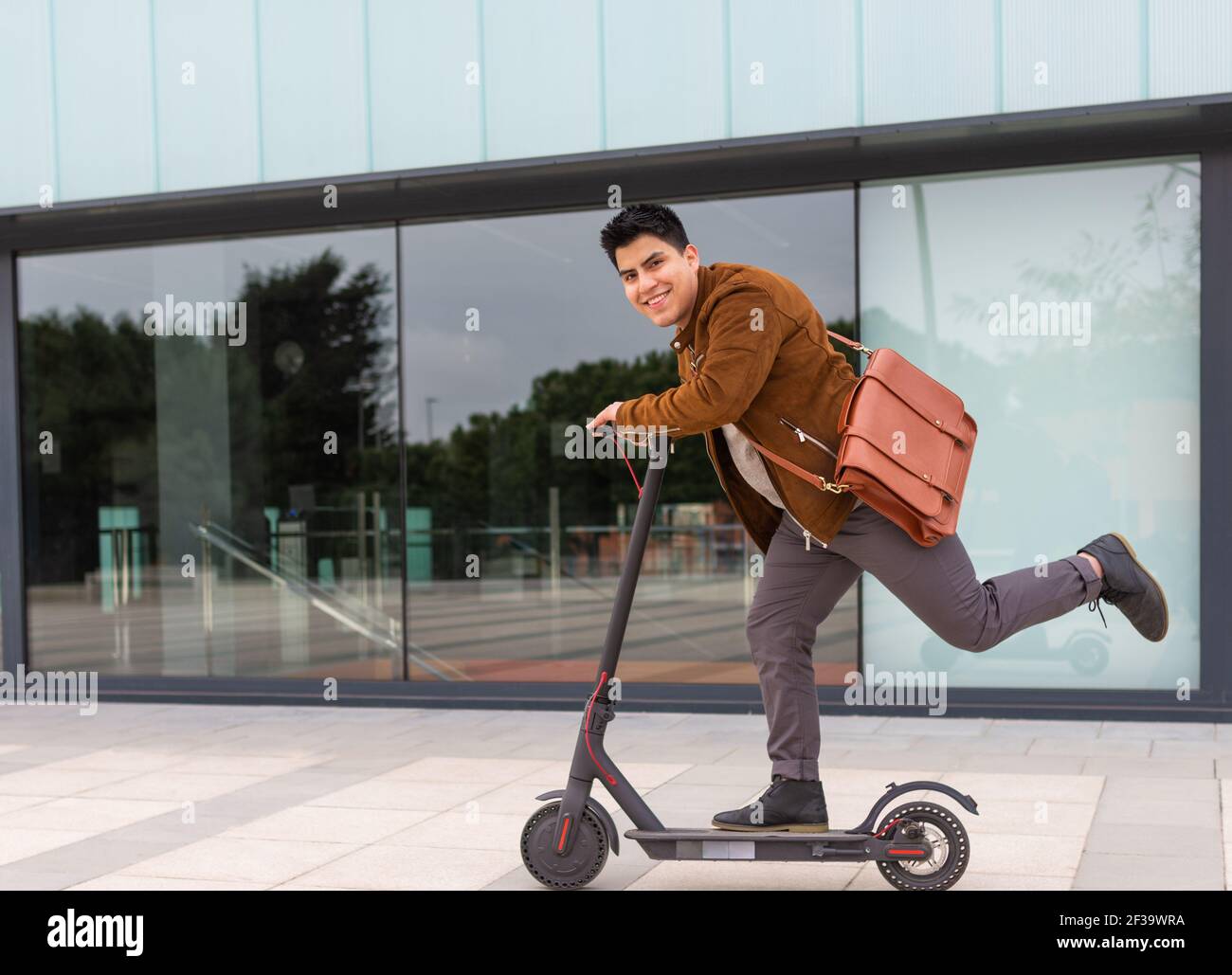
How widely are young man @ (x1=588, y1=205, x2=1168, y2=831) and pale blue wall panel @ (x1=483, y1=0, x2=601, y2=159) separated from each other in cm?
397

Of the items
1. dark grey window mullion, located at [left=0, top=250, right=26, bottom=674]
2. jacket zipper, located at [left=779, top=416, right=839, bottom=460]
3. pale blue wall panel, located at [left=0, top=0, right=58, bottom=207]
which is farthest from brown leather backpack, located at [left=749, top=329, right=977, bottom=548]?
dark grey window mullion, located at [left=0, top=250, right=26, bottom=674]

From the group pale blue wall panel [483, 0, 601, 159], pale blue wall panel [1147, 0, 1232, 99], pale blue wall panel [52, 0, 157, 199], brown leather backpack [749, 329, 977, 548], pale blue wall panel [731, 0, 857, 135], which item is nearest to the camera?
brown leather backpack [749, 329, 977, 548]

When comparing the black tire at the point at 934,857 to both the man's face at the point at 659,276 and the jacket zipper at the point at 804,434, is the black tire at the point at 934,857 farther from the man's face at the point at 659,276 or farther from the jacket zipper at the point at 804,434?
the man's face at the point at 659,276

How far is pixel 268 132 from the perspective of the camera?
796 cm

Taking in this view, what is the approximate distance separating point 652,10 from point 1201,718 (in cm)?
471

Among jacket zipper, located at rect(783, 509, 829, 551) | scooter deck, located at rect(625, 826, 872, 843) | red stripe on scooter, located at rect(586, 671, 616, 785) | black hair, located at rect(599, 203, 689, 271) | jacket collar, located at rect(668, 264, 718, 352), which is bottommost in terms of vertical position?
scooter deck, located at rect(625, 826, 872, 843)

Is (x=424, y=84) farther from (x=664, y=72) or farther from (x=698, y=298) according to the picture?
(x=698, y=298)

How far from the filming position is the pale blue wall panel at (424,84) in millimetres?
7645

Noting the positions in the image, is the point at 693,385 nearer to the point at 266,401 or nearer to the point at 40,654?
the point at 266,401

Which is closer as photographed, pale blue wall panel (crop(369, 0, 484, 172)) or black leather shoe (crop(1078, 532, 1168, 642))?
black leather shoe (crop(1078, 532, 1168, 642))

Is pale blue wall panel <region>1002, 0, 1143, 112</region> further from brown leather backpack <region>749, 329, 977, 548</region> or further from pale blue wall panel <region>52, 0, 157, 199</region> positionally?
pale blue wall panel <region>52, 0, 157, 199</region>

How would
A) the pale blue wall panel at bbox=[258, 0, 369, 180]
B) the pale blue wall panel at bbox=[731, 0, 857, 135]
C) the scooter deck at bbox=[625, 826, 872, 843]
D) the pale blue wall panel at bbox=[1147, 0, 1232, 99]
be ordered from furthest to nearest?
the pale blue wall panel at bbox=[258, 0, 369, 180] < the pale blue wall panel at bbox=[731, 0, 857, 135] < the pale blue wall panel at bbox=[1147, 0, 1232, 99] < the scooter deck at bbox=[625, 826, 872, 843]

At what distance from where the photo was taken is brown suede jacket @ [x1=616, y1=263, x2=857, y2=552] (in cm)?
348
